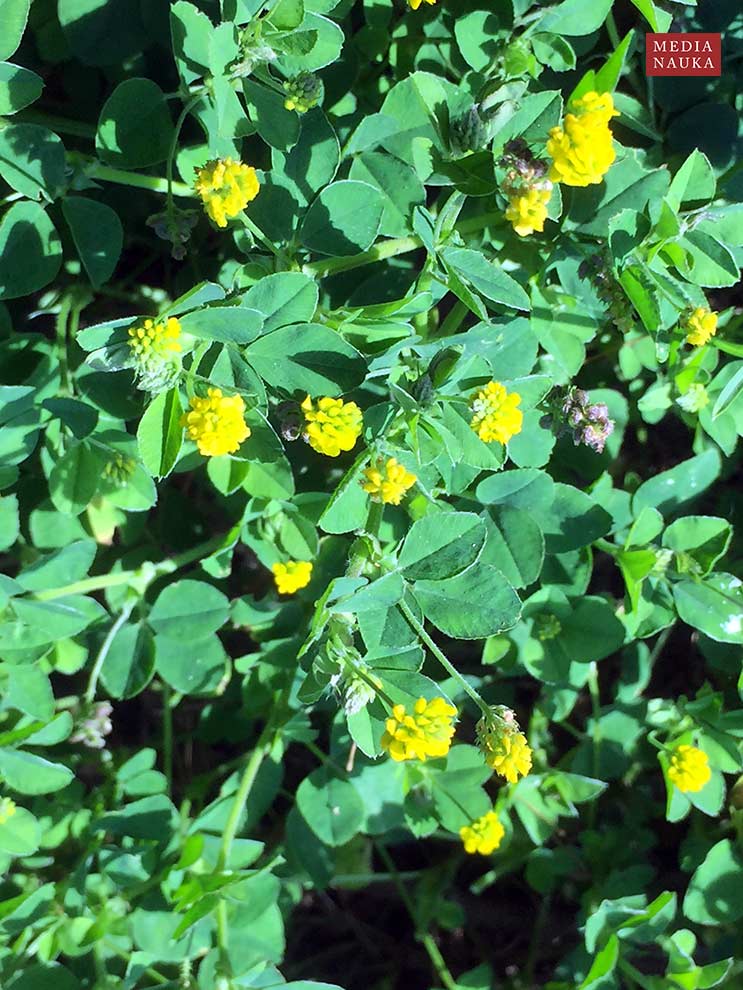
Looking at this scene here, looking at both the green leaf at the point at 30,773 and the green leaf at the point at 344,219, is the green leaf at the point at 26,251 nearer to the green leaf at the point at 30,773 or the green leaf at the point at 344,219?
the green leaf at the point at 344,219

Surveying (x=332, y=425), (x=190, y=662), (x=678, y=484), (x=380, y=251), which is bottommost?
(x=190, y=662)

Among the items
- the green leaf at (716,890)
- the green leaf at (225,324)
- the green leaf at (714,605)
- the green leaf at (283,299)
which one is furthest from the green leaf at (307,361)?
the green leaf at (716,890)

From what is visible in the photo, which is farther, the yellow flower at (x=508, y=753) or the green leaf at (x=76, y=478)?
the green leaf at (x=76, y=478)

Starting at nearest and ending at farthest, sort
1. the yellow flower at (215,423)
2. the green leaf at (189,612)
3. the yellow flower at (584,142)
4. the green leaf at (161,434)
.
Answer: the yellow flower at (584,142)
the yellow flower at (215,423)
the green leaf at (161,434)
the green leaf at (189,612)

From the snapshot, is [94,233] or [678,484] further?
[678,484]

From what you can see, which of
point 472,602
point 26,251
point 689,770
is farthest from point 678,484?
point 26,251

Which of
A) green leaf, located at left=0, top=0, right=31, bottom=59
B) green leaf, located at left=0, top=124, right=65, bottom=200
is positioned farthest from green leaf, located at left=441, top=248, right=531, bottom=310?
green leaf, located at left=0, top=0, right=31, bottom=59

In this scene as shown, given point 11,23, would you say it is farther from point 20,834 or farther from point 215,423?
point 20,834
